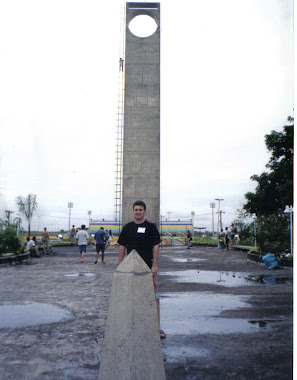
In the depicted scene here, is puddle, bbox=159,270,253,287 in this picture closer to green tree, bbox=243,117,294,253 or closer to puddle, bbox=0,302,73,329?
puddle, bbox=0,302,73,329

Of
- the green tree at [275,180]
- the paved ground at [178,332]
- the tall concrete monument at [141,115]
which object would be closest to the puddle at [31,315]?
the paved ground at [178,332]

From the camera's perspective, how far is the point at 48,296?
7668mm

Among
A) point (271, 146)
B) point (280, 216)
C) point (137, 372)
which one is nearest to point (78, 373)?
point (137, 372)

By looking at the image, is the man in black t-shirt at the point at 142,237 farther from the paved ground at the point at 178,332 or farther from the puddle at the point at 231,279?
the puddle at the point at 231,279

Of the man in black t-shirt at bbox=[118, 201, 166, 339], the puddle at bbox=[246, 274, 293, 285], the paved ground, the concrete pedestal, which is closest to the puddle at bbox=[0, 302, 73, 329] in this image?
the paved ground

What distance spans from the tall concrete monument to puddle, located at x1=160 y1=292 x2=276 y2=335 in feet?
36.1

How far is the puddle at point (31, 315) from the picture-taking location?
18.0 ft

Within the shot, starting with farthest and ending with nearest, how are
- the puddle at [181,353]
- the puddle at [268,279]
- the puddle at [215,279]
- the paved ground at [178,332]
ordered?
the puddle at [268,279]
the puddle at [215,279]
the puddle at [181,353]
the paved ground at [178,332]

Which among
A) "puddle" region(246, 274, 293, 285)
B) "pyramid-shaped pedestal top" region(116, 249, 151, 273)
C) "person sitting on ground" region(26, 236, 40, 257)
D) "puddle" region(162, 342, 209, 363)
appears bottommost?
"person sitting on ground" region(26, 236, 40, 257)

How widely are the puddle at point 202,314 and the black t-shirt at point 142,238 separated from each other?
119 centimetres

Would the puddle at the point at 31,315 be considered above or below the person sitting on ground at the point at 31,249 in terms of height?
above

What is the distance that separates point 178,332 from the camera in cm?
491

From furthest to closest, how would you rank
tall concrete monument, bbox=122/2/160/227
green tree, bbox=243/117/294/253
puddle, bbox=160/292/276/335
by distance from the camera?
green tree, bbox=243/117/294/253 < tall concrete monument, bbox=122/2/160/227 < puddle, bbox=160/292/276/335

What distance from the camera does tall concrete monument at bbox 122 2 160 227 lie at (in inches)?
736
